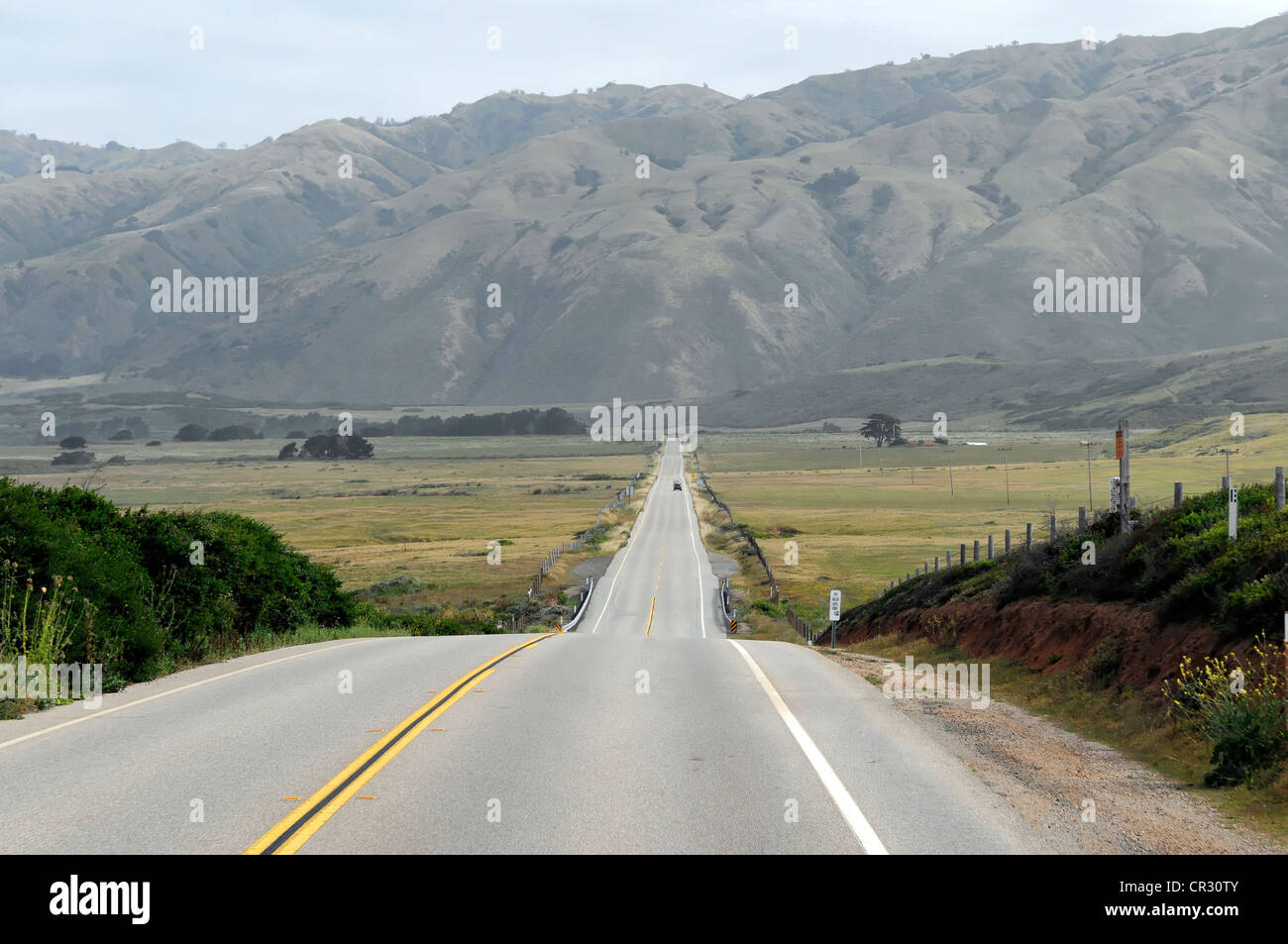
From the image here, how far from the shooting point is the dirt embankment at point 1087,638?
14.2 m

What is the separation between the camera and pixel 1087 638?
1716cm

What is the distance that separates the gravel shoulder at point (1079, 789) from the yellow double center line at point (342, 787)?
5108 millimetres

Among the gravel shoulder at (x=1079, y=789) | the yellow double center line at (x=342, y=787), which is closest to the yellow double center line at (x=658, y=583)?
the gravel shoulder at (x=1079, y=789)

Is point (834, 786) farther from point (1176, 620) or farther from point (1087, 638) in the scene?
point (1087, 638)

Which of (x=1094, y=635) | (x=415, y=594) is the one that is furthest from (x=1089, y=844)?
(x=415, y=594)

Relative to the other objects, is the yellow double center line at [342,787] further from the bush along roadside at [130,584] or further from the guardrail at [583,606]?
the guardrail at [583,606]

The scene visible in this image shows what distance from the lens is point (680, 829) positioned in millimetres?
8195

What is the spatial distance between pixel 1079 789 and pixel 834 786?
2.30 m

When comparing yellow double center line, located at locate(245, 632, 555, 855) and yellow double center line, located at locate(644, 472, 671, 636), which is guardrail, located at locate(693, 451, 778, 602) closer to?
yellow double center line, located at locate(644, 472, 671, 636)

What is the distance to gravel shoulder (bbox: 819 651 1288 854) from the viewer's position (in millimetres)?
8445

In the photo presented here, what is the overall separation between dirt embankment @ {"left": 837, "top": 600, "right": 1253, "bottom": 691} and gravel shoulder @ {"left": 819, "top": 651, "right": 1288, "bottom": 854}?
154 centimetres

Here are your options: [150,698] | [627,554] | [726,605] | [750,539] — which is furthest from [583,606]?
[150,698]

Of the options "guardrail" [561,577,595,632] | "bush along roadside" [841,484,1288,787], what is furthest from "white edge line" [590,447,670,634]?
"bush along roadside" [841,484,1288,787]
